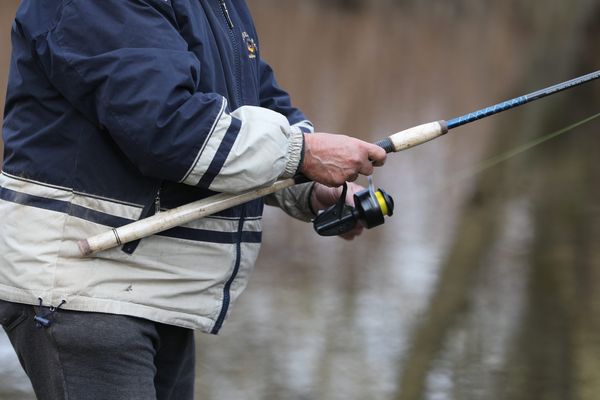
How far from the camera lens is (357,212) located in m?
2.47

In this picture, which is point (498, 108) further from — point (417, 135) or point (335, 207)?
point (335, 207)

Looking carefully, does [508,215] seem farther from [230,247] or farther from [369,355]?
[230,247]

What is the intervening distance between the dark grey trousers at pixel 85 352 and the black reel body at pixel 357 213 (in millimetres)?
532

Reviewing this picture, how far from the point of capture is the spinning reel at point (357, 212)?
2453 millimetres

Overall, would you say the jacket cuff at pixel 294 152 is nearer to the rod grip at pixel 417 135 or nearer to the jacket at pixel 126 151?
the jacket at pixel 126 151

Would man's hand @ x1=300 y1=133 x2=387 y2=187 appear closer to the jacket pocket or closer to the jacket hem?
Result: the jacket hem

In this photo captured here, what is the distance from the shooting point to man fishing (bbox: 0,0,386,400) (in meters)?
2.00

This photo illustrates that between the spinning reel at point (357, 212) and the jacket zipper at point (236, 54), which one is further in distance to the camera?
the spinning reel at point (357, 212)

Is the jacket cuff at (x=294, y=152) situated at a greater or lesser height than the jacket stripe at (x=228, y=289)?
greater

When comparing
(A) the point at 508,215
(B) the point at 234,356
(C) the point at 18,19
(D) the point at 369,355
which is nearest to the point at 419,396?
(D) the point at 369,355

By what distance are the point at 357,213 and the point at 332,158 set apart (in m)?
0.31

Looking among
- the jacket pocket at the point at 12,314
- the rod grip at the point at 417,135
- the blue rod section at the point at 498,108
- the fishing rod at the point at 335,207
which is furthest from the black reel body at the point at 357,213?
the jacket pocket at the point at 12,314

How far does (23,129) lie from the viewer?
2.14 metres

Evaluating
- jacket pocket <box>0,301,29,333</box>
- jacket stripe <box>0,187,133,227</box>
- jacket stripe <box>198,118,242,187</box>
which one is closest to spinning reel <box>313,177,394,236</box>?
jacket stripe <box>198,118,242,187</box>
